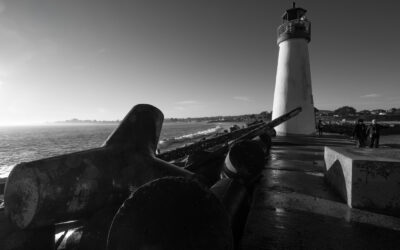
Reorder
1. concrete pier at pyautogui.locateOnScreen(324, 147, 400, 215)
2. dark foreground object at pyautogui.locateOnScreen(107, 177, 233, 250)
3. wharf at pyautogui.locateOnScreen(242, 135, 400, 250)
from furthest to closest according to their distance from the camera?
concrete pier at pyautogui.locateOnScreen(324, 147, 400, 215) < wharf at pyautogui.locateOnScreen(242, 135, 400, 250) < dark foreground object at pyautogui.locateOnScreen(107, 177, 233, 250)

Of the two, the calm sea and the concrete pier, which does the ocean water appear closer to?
the calm sea

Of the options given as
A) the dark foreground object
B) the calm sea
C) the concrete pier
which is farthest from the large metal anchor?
the calm sea

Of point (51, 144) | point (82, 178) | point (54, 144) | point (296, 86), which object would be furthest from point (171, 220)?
point (51, 144)

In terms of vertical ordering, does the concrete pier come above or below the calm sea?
above

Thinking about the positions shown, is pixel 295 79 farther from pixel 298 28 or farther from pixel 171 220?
pixel 171 220

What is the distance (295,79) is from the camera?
1543 centimetres

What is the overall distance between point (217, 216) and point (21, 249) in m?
1.93

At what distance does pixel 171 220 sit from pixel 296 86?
15.9 meters

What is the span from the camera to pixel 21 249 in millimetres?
2018

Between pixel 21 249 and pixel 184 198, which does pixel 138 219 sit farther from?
pixel 21 249

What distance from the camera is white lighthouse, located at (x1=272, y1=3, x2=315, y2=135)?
1538cm

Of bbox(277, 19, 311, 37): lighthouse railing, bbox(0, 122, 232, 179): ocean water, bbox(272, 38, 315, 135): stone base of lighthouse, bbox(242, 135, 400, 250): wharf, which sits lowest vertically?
bbox(0, 122, 232, 179): ocean water

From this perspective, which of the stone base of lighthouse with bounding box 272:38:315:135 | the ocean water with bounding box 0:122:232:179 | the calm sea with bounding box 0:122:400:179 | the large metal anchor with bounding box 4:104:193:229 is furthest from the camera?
the ocean water with bounding box 0:122:232:179

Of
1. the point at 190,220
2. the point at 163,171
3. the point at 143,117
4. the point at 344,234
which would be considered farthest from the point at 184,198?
the point at 344,234
